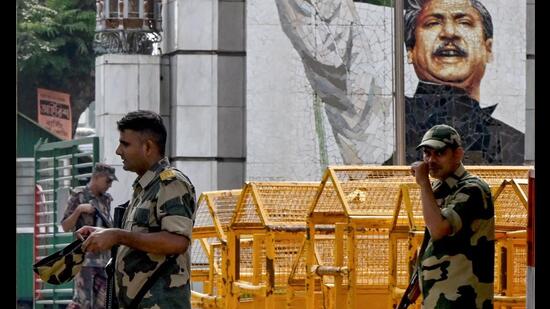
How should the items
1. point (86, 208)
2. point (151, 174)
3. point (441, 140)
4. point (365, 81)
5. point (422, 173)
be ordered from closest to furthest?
point (151, 174) → point (422, 173) → point (441, 140) → point (86, 208) → point (365, 81)

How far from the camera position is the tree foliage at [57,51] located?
5091cm

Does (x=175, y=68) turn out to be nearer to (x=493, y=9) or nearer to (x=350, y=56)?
(x=350, y=56)

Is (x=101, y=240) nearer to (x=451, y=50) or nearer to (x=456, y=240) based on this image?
(x=456, y=240)

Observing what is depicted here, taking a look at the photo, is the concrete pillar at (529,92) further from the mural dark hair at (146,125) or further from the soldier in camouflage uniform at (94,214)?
the mural dark hair at (146,125)

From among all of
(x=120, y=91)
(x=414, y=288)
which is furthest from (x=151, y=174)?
(x=120, y=91)

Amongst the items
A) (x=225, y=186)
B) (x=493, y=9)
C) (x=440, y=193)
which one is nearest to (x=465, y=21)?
(x=493, y=9)

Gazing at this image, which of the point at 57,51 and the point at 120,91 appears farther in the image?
the point at 57,51

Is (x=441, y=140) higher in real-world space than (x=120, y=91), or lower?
lower

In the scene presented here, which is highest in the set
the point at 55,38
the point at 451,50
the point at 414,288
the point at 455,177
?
the point at 55,38

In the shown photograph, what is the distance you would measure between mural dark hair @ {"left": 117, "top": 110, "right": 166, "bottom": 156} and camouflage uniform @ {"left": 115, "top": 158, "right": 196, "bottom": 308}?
209 millimetres

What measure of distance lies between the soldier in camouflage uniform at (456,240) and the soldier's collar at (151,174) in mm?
1446

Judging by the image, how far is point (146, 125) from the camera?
9.02 m

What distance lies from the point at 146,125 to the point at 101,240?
0.84m

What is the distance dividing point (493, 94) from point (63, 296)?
23.3 ft
